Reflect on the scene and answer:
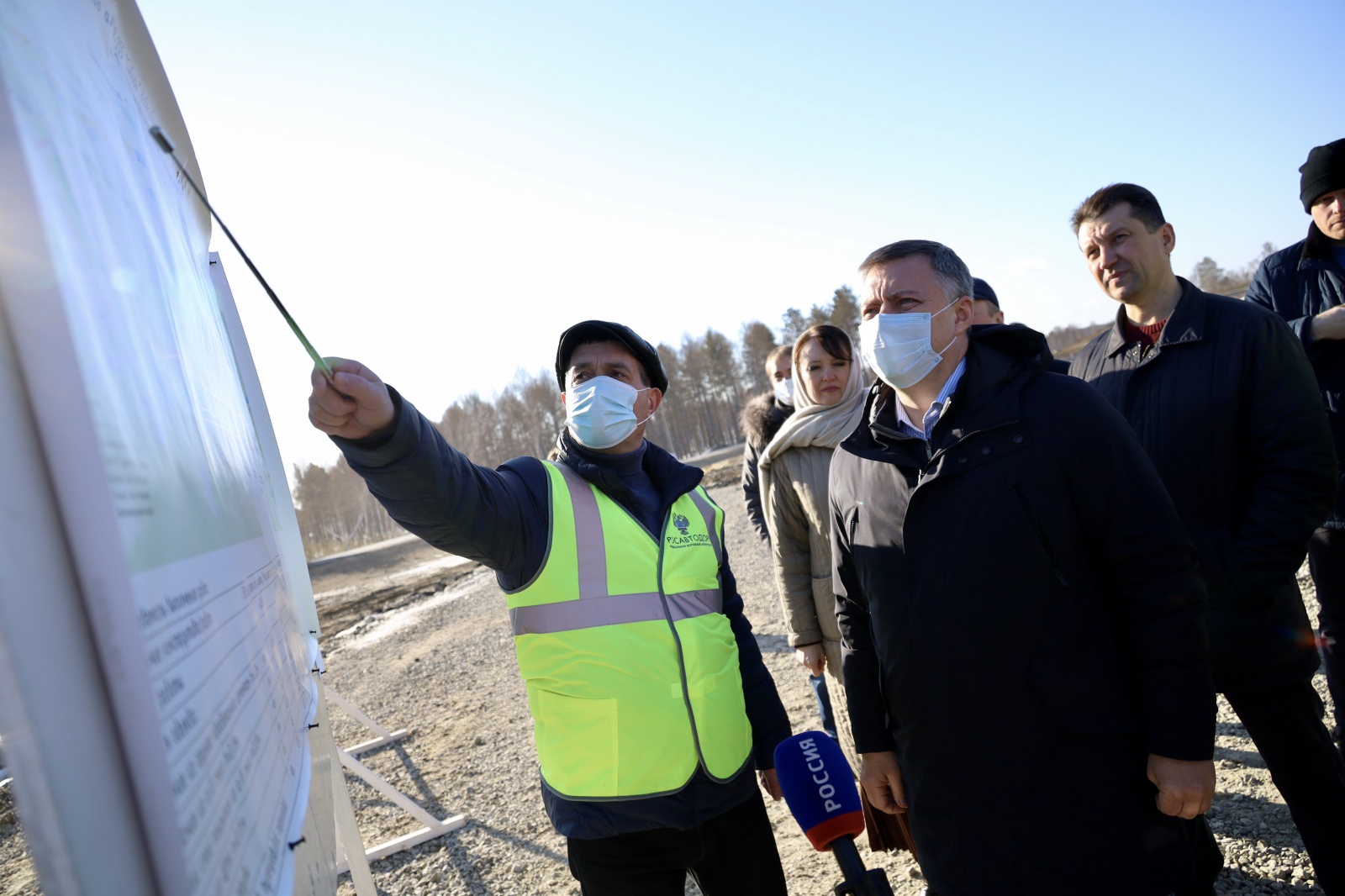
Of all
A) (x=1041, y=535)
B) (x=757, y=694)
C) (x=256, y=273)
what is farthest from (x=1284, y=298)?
(x=256, y=273)

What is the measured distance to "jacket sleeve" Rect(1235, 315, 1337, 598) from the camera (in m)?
2.53

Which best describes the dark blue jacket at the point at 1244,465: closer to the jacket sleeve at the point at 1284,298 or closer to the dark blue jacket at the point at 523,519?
the jacket sleeve at the point at 1284,298

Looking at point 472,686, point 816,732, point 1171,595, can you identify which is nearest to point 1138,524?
point 1171,595

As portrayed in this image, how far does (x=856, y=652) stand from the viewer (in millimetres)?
2531

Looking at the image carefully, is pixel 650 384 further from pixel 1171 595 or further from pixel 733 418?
pixel 733 418

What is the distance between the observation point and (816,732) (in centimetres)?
210

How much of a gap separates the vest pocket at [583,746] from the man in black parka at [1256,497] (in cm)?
231

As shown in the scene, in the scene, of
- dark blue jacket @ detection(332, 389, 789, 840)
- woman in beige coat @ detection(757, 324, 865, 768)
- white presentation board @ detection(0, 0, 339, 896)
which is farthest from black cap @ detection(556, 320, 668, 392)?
white presentation board @ detection(0, 0, 339, 896)

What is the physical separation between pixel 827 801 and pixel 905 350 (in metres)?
1.44

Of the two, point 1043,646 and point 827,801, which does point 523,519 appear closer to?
point 827,801

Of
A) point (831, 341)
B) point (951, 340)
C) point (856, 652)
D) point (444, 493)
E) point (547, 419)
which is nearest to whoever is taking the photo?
point (444, 493)

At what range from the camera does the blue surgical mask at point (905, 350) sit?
2.40 meters

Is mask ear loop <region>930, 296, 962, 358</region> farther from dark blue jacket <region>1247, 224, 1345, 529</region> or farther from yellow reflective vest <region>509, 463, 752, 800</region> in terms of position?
dark blue jacket <region>1247, 224, 1345, 529</region>

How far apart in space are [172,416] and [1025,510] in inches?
77.2
